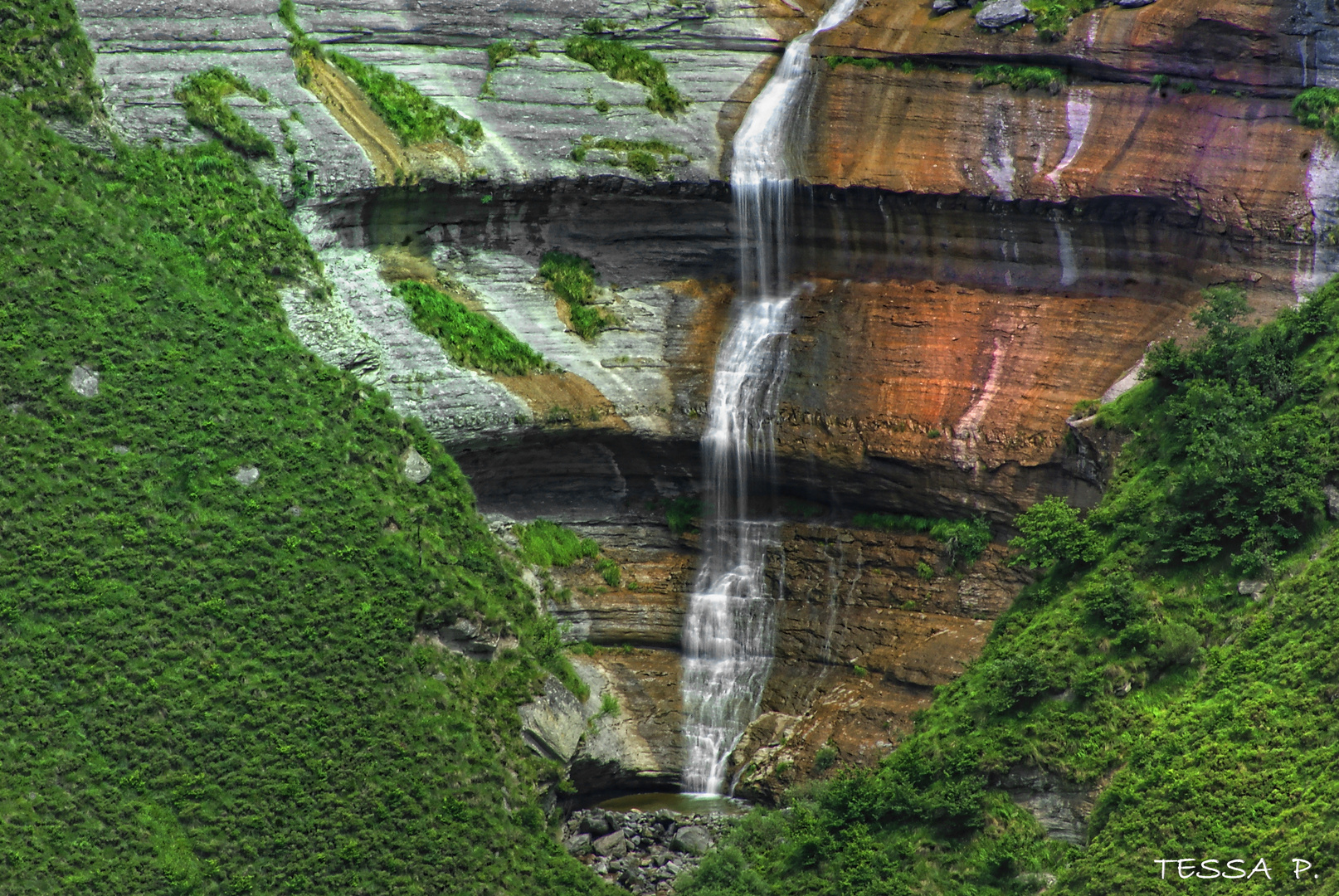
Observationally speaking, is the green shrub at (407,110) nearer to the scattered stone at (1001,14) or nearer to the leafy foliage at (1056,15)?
the scattered stone at (1001,14)

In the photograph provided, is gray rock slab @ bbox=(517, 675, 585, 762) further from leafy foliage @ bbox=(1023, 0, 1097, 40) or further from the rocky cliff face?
leafy foliage @ bbox=(1023, 0, 1097, 40)

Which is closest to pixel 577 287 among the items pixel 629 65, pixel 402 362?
pixel 402 362

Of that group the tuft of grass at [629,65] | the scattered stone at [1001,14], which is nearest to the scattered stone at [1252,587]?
the scattered stone at [1001,14]

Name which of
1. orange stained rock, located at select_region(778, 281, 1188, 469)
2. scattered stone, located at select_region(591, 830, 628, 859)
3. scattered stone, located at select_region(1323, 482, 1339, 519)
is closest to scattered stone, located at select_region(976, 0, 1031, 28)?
orange stained rock, located at select_region(778, 281, 1188, 469)

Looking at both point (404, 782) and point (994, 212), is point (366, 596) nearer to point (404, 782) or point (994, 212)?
point (404, 782)

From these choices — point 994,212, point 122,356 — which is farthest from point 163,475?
point 994,212
